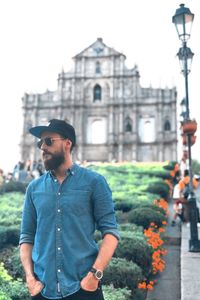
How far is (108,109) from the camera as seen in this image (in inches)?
1703

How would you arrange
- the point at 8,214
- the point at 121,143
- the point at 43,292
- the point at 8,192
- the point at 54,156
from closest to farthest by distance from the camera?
the point at 43,292 → the point at 54,156 → the point at 8,214 → the point at 8,192 → the point at 121,143

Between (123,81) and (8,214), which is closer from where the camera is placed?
(8,214)

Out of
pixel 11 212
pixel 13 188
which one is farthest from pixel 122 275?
pixel 13 188

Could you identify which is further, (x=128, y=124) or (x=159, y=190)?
(x=128, y=124)

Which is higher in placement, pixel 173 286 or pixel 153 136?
pixel 153 136

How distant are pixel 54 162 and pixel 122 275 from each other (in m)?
2.93

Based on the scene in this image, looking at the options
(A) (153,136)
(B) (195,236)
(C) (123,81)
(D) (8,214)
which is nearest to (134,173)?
(D) (8,214)

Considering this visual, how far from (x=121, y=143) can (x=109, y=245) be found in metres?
39.2

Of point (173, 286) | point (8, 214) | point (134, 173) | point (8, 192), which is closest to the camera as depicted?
point (173, 286)

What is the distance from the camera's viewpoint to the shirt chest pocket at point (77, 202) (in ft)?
8.34

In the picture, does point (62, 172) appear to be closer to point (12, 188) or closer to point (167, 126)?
point (12, 188)

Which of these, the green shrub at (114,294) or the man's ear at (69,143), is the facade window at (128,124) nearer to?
the green shrub at (114,294)

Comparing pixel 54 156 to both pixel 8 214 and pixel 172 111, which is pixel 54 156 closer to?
pixel 8 214

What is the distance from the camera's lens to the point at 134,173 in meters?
23.6
